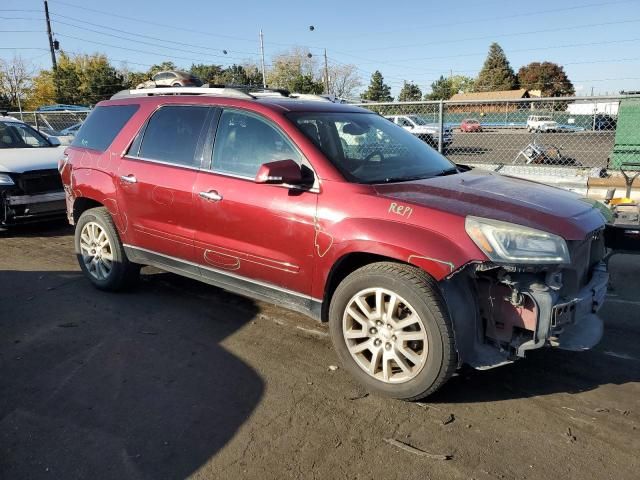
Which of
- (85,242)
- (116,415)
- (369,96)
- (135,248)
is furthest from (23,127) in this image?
(369,96)

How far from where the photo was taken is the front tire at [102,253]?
4945mm

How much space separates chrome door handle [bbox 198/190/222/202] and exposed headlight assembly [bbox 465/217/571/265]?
1897 mm

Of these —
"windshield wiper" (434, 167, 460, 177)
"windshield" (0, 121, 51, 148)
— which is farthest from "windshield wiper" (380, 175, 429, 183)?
"windshield" (0, 121, 51, 148)

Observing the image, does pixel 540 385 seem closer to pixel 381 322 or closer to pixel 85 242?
pixel 381 322

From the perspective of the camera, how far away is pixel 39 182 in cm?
761

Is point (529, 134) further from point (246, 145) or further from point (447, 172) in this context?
point (246, 145)

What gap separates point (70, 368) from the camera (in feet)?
11.9

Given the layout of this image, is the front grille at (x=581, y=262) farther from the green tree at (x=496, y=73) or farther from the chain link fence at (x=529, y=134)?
the green tree at (x=496, y=73)

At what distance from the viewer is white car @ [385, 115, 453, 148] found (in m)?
11.1

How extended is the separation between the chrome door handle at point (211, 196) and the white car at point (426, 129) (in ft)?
21.1

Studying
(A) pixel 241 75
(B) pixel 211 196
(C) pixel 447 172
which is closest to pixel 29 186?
(B) pixel 211 196

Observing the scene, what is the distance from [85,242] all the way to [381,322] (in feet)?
11.3

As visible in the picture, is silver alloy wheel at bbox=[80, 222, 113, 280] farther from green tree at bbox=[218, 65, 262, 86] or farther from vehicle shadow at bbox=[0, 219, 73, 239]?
green tree at bbox=[218, 65, 262, 86]

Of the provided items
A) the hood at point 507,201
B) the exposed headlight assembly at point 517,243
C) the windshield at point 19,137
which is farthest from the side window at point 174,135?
the windshield at point 19,137
